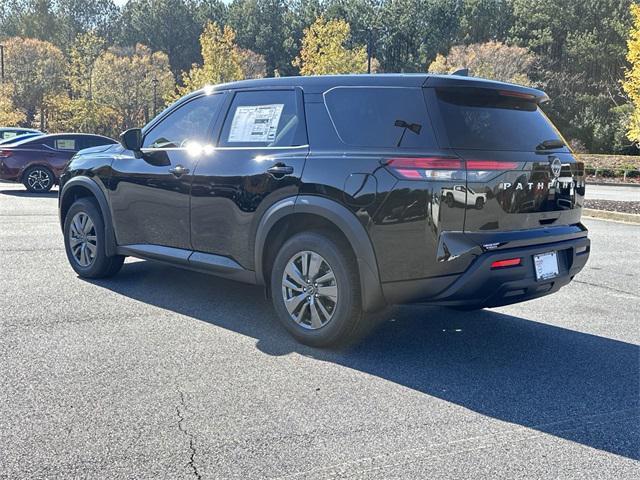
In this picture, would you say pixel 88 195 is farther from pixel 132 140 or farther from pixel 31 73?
pixel 31 73

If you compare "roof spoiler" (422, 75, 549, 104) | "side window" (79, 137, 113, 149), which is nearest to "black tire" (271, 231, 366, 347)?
"roof spoiler" (422, 75, 549, 104)

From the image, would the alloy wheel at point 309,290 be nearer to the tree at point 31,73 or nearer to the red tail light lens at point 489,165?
the red tail light lens at point 489,165

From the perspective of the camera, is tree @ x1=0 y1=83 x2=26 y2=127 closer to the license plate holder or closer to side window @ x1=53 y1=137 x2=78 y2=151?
side window @ x1=53 y1=137 x2=78 y2=151

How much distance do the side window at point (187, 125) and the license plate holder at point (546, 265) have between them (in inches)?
105

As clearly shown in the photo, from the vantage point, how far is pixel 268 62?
74188 millimetres

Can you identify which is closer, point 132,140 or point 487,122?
point 487,122

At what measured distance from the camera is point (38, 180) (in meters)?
15.2

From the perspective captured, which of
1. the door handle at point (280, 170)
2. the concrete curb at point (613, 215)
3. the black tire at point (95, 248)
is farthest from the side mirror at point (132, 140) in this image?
the concrete curb at point (613, 215)

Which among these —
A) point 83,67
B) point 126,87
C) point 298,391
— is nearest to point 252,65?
point 126,87

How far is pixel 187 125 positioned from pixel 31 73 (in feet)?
176

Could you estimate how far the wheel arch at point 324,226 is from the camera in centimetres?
409

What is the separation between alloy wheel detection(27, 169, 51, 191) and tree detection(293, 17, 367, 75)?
2536cm

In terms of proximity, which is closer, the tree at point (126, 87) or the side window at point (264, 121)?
the side window at point (264, 121)

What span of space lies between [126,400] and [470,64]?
44.8 m
